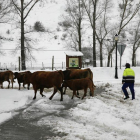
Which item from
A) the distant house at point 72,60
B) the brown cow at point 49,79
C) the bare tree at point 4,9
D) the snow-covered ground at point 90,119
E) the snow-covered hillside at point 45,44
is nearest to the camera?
the snow-covered ground at point 90,119

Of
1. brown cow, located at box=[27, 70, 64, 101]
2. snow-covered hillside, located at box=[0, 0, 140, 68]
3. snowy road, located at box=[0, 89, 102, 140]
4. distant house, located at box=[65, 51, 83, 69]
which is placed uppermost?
snow-covered hillside, located at box=[0, 0, 140, 68]

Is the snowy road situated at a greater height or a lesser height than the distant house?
lesser

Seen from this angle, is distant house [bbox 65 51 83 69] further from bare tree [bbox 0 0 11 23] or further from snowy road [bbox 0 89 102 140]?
snowy road [bbox 0 89 102 140]

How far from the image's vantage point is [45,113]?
6617 millimetres

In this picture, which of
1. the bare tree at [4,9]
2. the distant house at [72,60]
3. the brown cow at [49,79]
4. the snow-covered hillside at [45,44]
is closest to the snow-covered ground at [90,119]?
the brown cow at [49,79]

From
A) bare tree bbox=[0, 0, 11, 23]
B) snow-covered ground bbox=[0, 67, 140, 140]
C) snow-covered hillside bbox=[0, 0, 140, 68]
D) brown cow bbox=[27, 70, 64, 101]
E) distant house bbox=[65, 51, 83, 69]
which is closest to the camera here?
snow-covered ground bbox=[0, 67, 140, 140]

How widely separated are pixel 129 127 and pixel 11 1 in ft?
67.5

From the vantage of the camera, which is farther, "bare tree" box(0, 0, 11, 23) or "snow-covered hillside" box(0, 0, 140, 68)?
"snow-covered hillside" box(0, 0, 140, 68)

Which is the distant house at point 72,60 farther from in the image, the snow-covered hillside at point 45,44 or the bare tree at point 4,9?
the bare tree at point 4,9

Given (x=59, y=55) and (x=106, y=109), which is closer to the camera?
(x=106, y=109)

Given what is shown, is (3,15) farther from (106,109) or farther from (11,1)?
(106,109)

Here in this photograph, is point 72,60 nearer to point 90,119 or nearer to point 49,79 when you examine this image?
point 49,79

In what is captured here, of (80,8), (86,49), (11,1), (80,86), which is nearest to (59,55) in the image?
(86,49)

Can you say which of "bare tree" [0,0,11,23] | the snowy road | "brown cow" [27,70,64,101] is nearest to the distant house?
"bare tree" [0,0,11,23]
